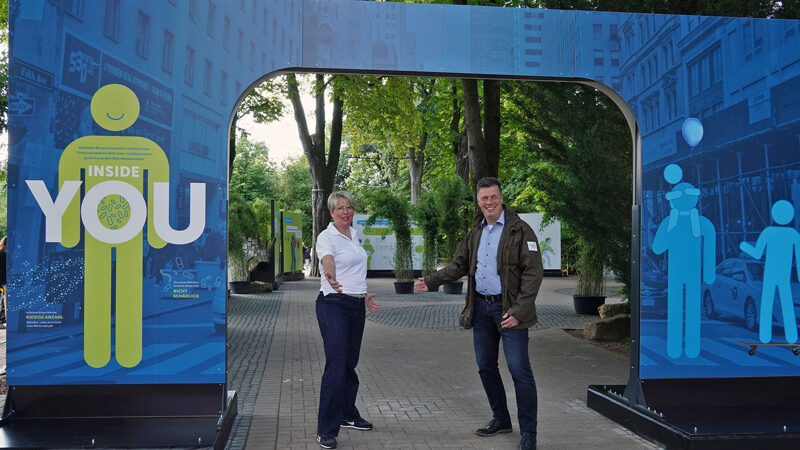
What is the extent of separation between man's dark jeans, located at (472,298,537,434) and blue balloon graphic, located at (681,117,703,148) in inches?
84.5

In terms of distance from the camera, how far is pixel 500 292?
4.98 meters

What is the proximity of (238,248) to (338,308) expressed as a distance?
16.2m

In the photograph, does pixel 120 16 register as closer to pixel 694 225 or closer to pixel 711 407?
pixel 694 225

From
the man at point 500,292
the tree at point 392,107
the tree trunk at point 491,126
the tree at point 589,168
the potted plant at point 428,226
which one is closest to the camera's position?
the man at point 500,292

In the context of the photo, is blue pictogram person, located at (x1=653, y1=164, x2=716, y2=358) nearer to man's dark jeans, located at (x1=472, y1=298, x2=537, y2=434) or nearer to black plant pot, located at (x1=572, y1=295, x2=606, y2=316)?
man's dark jeans, located at (x1=472, y1=298, x2=537, y2=434)

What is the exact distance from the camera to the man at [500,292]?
15.6ft

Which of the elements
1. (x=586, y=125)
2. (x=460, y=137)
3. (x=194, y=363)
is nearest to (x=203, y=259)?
(x=194, y=363)

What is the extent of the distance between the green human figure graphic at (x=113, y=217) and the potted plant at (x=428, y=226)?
55.5 feet

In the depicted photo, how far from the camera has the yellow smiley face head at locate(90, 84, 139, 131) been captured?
481cm

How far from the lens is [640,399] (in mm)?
5434

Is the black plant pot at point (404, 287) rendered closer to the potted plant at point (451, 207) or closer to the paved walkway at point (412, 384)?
the potted plant at point (451, 207)

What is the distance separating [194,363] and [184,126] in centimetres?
179

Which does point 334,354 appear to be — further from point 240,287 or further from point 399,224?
point 399,224

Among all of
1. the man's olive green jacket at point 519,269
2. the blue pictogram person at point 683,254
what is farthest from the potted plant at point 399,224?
the man's olive green jacket at point 519,269
